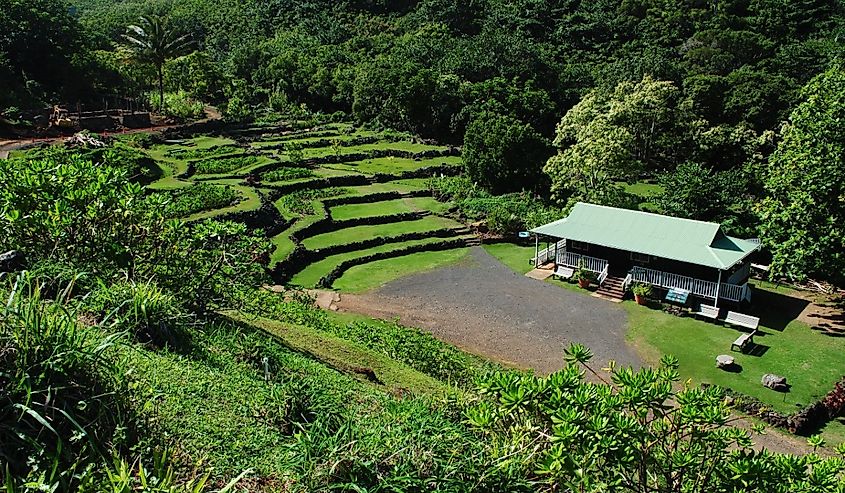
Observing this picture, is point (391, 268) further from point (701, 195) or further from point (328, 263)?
point (701, 195)

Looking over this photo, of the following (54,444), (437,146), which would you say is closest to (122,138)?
(437,146)

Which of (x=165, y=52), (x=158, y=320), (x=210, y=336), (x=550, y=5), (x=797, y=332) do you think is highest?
(x=550, y=5)

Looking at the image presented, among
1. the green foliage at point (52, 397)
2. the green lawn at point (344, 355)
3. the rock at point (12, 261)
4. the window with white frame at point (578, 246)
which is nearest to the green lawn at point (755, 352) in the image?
the window with white frame at point (578, 246)

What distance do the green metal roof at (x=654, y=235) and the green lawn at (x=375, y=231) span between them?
6658 mm

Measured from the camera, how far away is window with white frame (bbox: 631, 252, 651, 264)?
23.0 metres

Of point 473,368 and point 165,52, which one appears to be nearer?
point 473,368

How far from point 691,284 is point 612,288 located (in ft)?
8.79

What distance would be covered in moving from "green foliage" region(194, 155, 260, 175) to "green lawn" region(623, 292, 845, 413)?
74.8ft

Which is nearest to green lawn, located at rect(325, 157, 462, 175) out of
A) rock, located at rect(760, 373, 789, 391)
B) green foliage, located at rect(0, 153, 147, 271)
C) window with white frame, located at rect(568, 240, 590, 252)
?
window with white frame, located at rect(568, 240, 590, 252)

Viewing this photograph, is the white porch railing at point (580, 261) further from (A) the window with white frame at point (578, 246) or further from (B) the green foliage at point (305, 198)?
(B) the green foliage at point (305, 198)

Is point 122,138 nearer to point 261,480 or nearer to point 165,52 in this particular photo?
point 165,52

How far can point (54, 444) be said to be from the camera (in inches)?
180

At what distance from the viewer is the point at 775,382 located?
16.3 meters

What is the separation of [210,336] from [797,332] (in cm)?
1792
